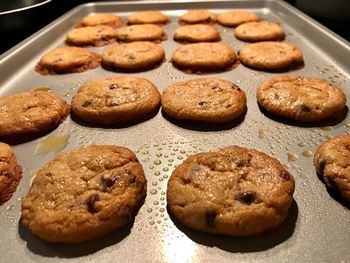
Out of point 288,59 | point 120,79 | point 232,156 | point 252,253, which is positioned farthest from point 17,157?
point 288,59

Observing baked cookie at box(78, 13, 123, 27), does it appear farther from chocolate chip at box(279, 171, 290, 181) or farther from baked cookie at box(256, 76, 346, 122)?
chocolate chip at box(279, 171, 290, 181)

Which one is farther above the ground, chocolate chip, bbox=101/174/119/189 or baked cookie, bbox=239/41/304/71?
baked cookie, bbox=239/41/304/71

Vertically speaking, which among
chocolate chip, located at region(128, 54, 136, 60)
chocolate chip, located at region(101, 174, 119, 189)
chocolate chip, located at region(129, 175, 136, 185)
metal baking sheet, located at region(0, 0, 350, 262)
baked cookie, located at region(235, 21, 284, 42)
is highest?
baked cookie, located at region(235, 21, 284, 42)

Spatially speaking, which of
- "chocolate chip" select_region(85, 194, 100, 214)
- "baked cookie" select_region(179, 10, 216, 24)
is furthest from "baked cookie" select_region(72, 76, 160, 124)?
"baked cookie" select_region(179, 10, 216, 24)

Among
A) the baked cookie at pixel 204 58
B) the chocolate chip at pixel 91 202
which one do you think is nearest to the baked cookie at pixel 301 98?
the baked cookie at pixel 204 58

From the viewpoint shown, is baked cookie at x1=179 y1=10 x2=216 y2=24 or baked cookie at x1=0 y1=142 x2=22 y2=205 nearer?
baked cookie at x1=0 y1=142 x2=22 y2=205

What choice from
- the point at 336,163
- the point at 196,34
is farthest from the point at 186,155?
the point at 196,34
